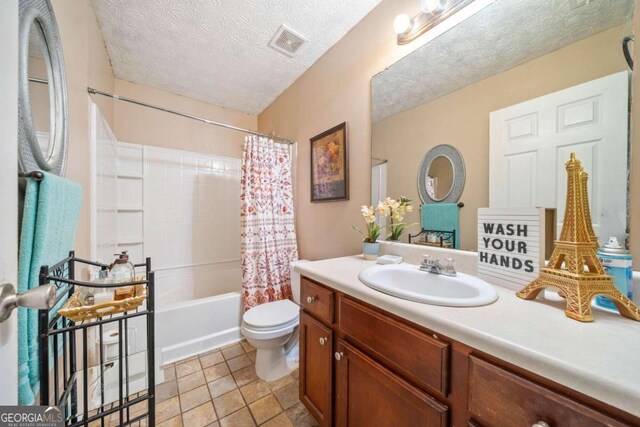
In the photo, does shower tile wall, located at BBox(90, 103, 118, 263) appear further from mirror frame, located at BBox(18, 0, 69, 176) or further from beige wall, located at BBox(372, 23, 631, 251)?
beige wall, located at BBox(372, 23, 631, 251)

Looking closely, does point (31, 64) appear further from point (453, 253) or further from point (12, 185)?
point (453, 253)

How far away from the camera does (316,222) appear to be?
1.92m

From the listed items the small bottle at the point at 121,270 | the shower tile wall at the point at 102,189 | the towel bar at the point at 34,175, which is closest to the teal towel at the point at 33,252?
the towel bar at the point at 34,175

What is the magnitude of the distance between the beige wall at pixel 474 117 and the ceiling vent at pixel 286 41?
2.90ft

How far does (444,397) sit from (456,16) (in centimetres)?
153

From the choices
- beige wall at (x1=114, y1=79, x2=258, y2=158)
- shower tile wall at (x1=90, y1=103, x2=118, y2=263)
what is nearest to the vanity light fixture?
shower tile wall at (x1=90, y1=103, x2=118, y2=263)

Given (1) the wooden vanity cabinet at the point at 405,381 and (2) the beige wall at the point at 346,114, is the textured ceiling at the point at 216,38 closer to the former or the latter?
(2) the beige wall at the point at 346,114

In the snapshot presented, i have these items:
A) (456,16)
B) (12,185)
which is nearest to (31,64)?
(12,185)

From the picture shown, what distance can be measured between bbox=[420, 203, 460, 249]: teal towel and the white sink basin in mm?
232

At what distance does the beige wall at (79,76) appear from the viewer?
98cm

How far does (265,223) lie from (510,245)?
5.33 ft

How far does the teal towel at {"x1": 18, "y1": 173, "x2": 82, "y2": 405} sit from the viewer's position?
535mm

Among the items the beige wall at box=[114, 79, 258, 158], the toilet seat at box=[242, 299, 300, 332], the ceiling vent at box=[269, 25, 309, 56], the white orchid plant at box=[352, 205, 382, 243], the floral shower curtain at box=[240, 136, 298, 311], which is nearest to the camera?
the white orchid plant at box=[352, 205, 382, 243]

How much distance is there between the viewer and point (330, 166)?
5.67ft
